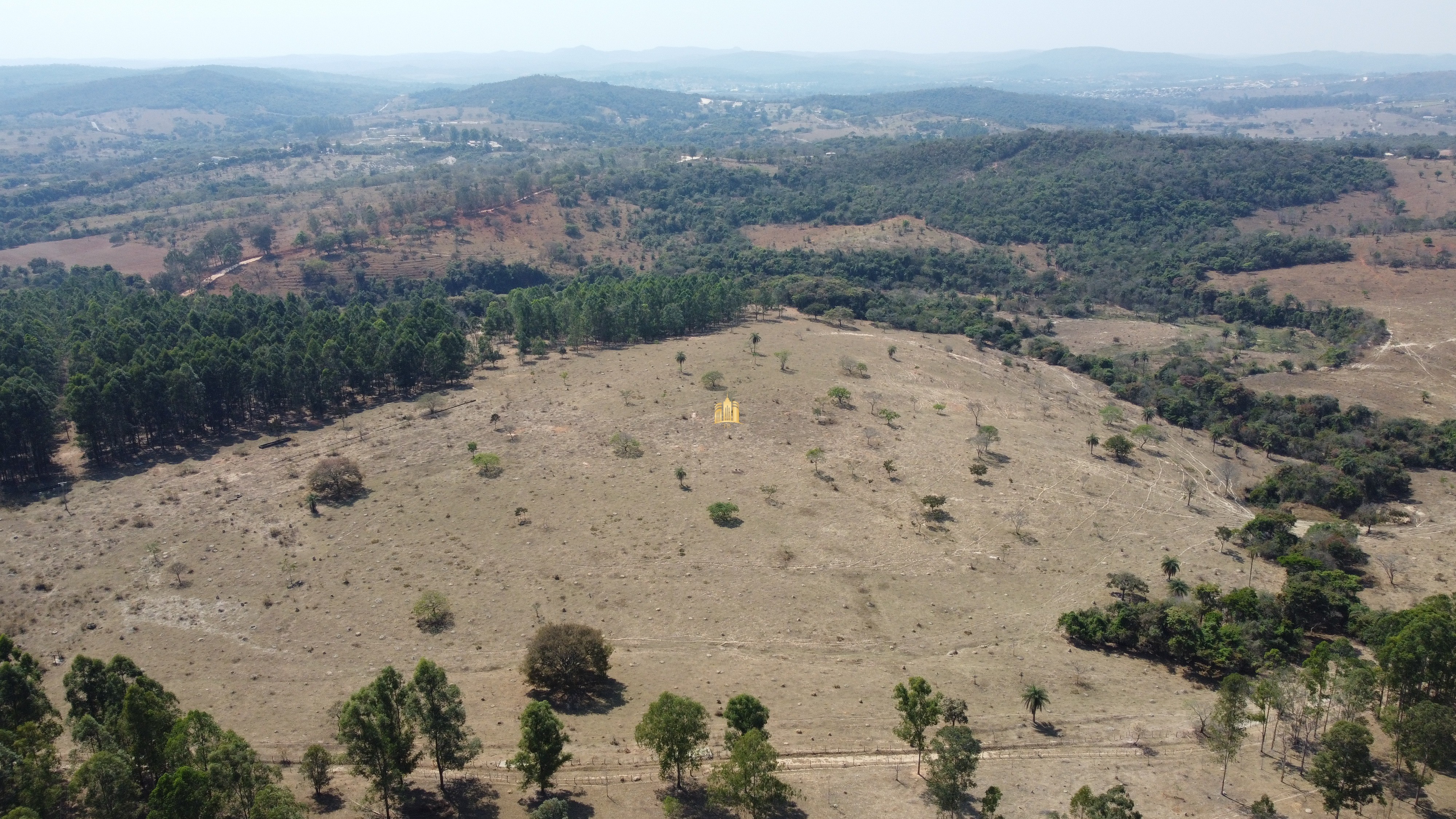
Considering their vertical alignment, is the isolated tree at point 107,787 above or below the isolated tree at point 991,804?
above

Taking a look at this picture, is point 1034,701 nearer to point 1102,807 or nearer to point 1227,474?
point 1102,807

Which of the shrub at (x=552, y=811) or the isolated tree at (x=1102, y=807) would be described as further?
the shrub at (x=552, y=811)

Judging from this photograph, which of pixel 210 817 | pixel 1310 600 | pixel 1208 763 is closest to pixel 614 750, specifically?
pixel 210 817

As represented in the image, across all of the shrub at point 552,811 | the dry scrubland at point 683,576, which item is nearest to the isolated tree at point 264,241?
the dry scrubland at point 683,576

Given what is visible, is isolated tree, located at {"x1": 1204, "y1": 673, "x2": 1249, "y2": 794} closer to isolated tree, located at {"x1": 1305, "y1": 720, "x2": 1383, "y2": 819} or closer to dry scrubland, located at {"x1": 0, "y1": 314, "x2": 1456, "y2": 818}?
dry scrubland, located at {"x1": 0, "y1": 314, "x2": 1456, "y2": 818}

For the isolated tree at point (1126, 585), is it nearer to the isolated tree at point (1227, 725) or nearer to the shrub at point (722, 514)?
the isolated tree at point (1227, 725)

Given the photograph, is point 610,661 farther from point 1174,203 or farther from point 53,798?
point 1174,203
